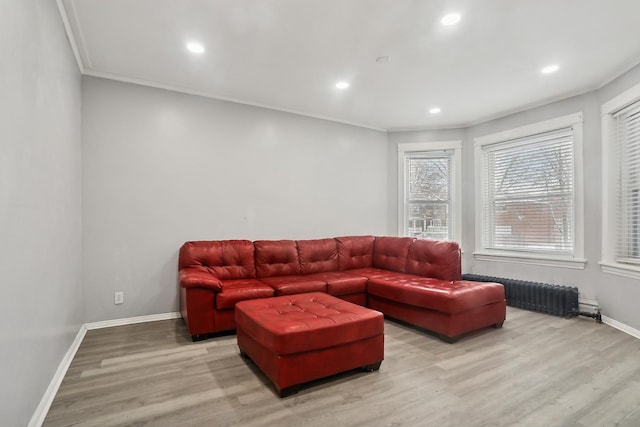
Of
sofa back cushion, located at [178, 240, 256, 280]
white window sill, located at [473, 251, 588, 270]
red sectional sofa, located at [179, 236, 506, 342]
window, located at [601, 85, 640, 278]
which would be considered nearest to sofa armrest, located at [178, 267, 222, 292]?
red sectional sofa, located at [179, 236, 506, 342]

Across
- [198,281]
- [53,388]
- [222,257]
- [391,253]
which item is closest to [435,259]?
[391,253]

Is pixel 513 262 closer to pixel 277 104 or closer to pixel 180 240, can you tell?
pixel 277 104

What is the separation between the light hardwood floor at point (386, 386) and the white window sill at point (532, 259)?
0.99 meters

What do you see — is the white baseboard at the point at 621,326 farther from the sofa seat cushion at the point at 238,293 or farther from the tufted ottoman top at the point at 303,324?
the sofa seat cushion at the point at 238,293

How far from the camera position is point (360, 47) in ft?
9.45

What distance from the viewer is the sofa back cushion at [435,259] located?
372 cm

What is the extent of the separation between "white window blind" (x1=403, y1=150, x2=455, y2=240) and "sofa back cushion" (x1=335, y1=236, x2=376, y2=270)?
965 millimetres

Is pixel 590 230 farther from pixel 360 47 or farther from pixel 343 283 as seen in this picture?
pixel 360 47

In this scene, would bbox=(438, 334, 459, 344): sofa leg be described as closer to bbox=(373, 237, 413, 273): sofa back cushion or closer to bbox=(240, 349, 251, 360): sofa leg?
bbox=(373, 237, 413, 273): sofa back cushion

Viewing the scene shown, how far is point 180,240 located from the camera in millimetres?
3773

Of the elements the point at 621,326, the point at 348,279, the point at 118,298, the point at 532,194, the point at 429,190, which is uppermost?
the point at 429,190

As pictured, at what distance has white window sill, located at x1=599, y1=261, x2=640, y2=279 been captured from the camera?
3174 millimetres

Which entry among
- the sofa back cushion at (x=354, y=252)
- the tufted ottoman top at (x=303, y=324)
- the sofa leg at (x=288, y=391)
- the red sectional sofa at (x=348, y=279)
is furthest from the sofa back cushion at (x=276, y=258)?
the sofa leg at (x=288, y=391)

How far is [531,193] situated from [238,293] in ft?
13.2
